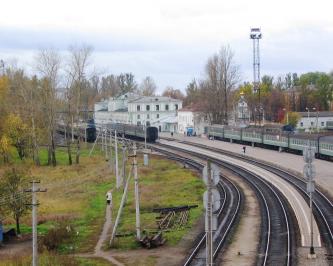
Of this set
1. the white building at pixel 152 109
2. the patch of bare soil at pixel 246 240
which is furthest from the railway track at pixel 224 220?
the white building at pixel 152 109

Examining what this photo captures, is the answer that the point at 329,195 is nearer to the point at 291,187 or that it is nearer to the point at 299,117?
the point at 291,187

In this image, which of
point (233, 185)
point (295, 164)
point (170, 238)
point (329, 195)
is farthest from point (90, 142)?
point (170, 238)

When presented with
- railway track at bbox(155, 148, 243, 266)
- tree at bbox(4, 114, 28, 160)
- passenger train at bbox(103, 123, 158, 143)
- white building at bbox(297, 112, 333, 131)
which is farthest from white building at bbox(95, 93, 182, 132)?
railway track at bbox(155, 148, 243, 266)

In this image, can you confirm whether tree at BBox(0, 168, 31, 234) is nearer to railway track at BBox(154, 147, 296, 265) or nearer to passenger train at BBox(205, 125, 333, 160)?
railway track at BBox(154, 147, 296, 265)

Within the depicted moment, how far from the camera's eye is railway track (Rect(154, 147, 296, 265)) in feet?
77.5

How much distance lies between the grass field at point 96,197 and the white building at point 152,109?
189 feet

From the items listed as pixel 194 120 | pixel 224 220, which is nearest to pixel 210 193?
pixel 224 220

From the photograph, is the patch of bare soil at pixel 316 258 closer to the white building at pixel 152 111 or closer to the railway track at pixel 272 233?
the railway track at pixel 272 233

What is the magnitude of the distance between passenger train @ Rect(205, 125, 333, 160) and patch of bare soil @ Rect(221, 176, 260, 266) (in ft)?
57.0

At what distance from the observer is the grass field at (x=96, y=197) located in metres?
29.9

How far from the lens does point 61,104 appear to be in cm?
7144

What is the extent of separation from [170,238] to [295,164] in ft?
101

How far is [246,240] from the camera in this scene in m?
27.0

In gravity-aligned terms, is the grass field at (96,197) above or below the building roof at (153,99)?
below
